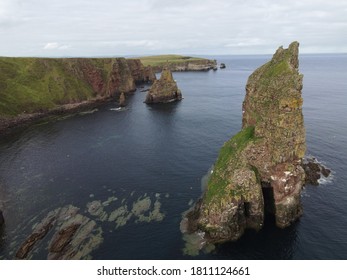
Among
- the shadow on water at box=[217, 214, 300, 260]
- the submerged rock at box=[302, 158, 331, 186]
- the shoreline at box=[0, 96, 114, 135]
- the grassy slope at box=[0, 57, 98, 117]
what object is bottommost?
the shoreline at box=[0, 96, 114, 135]

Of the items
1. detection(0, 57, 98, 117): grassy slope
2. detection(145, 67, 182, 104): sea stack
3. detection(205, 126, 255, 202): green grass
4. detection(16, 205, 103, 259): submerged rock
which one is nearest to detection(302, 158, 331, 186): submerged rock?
detection(205, 126, 255, 202): green grass

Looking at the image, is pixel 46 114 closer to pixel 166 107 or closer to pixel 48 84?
pixel 48 84

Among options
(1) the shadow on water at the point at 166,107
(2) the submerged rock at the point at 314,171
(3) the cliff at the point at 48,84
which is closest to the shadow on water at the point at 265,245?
(2) the submerged rock at the point at 314,171

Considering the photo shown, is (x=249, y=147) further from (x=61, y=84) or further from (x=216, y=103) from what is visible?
(x=61, y=84)

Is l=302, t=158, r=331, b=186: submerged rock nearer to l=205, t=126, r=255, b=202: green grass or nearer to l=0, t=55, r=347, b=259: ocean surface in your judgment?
l=0, t=55, r=347, b=259: ocean surface

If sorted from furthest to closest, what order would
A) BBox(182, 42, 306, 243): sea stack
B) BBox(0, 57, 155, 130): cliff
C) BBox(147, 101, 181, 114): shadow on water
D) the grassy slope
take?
BBox(147, 101, 181, 114): shadow on water → the grassy slope → BBox(0, 57, 155, 130): cliff → BBox(182, 42, 306, 243): sea stack

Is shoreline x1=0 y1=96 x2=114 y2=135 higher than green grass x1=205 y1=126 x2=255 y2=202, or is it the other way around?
green grass x1=205 y1=126 x2=255 y2=202

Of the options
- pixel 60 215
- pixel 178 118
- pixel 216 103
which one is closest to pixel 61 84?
pixel 178 118

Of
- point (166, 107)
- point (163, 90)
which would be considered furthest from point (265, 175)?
point (163, 90)
